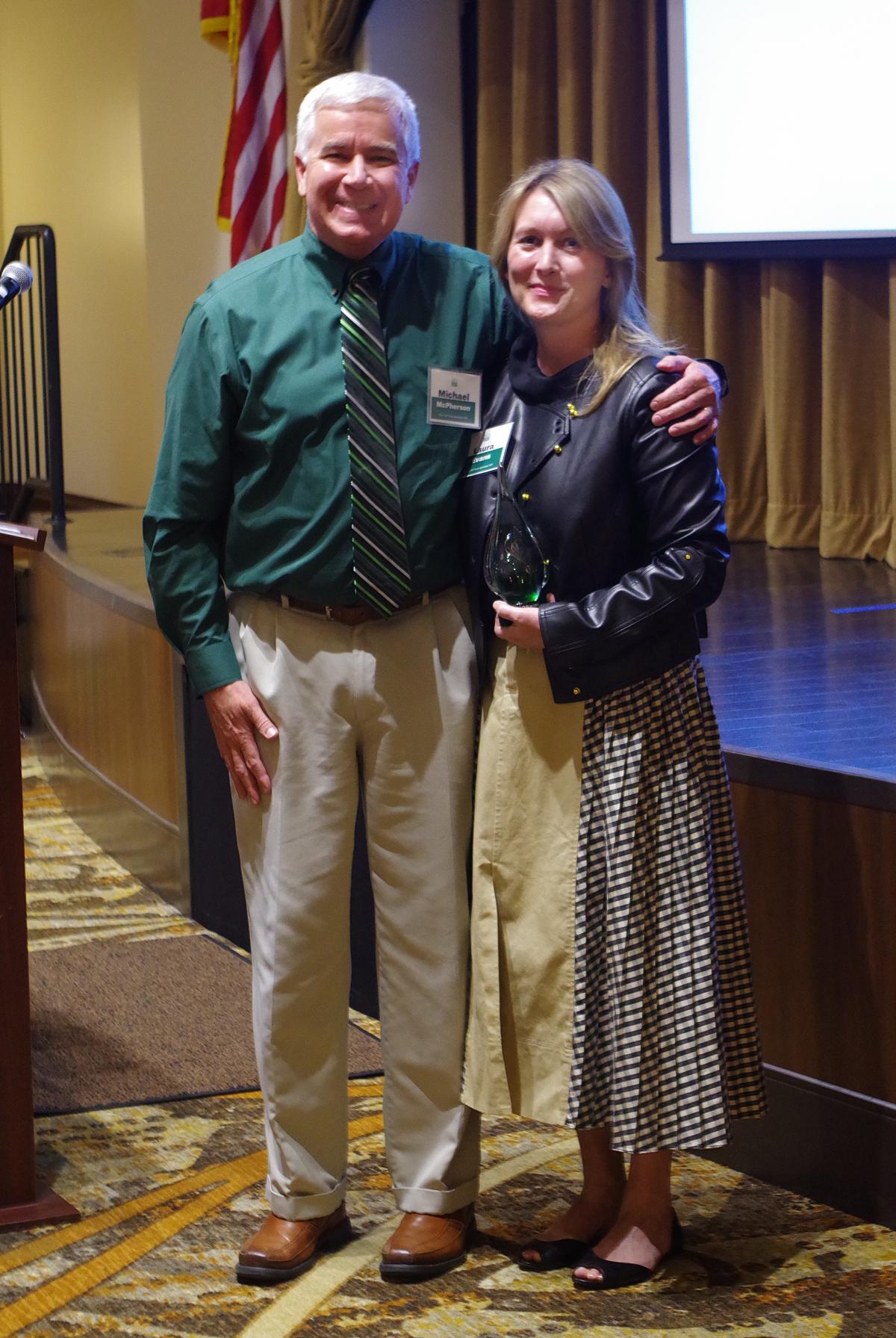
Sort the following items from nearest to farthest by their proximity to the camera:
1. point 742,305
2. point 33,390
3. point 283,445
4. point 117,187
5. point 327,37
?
point 283,445 < point 742,305 < point 327,37 < point 33,390 < point 117,187

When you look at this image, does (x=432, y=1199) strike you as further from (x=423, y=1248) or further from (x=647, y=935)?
(x=647, y=935)

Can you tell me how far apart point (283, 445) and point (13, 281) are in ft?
1.51

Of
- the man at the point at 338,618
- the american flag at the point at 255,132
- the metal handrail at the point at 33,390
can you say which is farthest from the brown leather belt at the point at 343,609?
the american flag at the point at 255,132

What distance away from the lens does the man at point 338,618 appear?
6.25 ft

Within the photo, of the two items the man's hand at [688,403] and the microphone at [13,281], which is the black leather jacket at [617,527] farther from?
the microphone at [13,281]

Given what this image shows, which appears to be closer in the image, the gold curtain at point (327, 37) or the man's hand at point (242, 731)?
the man's hand at point (242, 731)

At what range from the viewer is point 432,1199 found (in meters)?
2.01

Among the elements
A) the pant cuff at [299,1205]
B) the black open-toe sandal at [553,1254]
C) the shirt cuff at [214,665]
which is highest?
the shirt cuff at [214,665]

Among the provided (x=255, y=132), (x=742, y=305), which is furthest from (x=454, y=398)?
(x=255, y=132)

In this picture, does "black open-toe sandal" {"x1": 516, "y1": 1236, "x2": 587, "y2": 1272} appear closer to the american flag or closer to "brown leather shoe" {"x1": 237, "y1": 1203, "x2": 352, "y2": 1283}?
"brown leather shoe" {"x1": 237, "y1": 1203, "x2": 352, "y2": 1283}

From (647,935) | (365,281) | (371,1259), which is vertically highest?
(365,281)

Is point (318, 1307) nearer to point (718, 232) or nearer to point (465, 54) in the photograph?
point (718, 232)

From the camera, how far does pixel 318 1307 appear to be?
188cm

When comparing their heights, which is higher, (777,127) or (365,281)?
(777,127)
